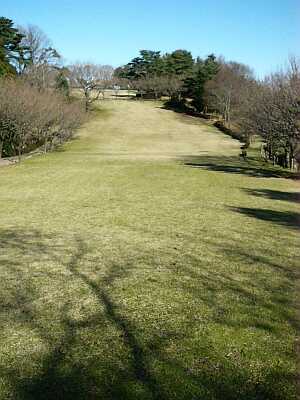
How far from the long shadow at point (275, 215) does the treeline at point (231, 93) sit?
34.4 feet

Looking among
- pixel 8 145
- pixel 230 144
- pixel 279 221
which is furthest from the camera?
pixel 230 144

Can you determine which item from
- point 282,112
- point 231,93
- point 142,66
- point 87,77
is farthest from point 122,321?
point 142,66

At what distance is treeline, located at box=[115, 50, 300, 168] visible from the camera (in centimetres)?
2614

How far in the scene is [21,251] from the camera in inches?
443

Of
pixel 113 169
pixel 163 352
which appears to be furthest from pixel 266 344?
pixel 113 169

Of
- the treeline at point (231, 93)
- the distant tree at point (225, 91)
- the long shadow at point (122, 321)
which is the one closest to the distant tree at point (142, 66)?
the treeline at point (231, 93)

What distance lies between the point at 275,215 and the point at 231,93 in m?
58.4

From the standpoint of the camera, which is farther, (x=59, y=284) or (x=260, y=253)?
(x=260, y=253)

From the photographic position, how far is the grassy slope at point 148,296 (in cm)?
533

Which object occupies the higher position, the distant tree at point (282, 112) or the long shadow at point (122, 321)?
Answer: the distant tree at point (282, 112)

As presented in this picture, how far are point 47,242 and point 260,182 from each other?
1580 centimetres

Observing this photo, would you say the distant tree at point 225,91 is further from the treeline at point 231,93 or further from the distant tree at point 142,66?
the distant tree at point 142,66

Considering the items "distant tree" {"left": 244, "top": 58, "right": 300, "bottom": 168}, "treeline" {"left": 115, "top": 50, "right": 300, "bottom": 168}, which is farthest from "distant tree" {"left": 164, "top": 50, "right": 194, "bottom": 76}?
"distant tree" {"left": 244, "top": 58, "right": 300, "bottom": 168}

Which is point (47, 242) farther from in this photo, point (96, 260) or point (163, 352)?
point (163, 352)
